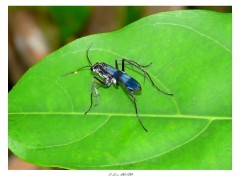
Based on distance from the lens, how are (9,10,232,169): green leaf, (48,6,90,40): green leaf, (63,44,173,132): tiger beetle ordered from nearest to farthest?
(9,10,232,169): green leaf → (63,44,173,132): tiger beetle → (48,6,90,40): green leaf

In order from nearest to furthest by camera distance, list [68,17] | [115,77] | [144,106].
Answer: [144,106] < [115,77] < [68,17]

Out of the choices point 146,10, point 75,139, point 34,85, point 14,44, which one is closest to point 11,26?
point 14,44

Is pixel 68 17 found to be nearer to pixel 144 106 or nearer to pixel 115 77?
pixel 115 77

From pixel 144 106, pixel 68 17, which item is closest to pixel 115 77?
pixel 144 106

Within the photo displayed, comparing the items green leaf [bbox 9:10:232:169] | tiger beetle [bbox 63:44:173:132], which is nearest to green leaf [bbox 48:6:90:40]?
tiger beetle [bbox 63:44:173:132]

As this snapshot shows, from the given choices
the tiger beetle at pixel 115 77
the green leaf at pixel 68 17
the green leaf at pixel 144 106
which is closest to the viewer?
the green leaf at pixel 144 106

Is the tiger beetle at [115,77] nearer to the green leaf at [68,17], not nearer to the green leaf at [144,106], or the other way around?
the green leaf at [144,106]

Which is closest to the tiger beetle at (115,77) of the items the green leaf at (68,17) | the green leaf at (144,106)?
the green leaf at (144,106)

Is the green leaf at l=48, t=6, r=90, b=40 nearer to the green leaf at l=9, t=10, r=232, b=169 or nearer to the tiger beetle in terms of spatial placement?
the tiger beetle

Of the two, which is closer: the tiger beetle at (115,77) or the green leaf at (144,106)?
the green leaf at (144,106)

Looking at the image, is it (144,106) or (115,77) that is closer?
(144,106)
